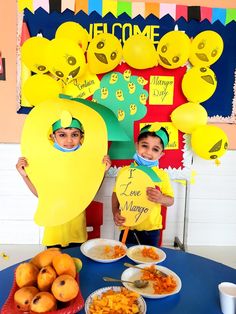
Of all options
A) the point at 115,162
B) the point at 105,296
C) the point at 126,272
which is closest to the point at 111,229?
the point at 115,162

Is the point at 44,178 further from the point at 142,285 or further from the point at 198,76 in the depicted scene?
the point at 198,76

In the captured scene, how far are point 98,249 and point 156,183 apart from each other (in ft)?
1.50

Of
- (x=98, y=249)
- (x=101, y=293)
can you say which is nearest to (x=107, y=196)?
(x=98, y=249)

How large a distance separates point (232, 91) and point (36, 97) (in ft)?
3.95

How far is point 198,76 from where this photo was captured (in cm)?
194

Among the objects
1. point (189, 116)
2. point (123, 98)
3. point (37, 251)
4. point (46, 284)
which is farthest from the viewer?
point (37, 251)

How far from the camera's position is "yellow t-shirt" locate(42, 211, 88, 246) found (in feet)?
5.40

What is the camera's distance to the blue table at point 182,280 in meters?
1.02

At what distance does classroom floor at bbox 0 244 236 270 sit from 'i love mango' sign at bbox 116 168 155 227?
37.3 inches

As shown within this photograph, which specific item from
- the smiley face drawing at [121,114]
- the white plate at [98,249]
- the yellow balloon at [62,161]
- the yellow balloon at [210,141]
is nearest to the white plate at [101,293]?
the white plate at [98,249]

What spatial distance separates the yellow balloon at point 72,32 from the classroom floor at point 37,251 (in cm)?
132

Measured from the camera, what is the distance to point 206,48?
1.91 meters

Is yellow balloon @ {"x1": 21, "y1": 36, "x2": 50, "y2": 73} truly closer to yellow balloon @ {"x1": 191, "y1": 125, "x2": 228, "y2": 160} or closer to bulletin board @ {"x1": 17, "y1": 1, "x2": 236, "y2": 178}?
bulletin board @ {"x1": 17, "y1": 1, "x2": 236, "y2": 178}

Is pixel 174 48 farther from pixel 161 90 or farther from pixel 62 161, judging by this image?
pixel 62 161
